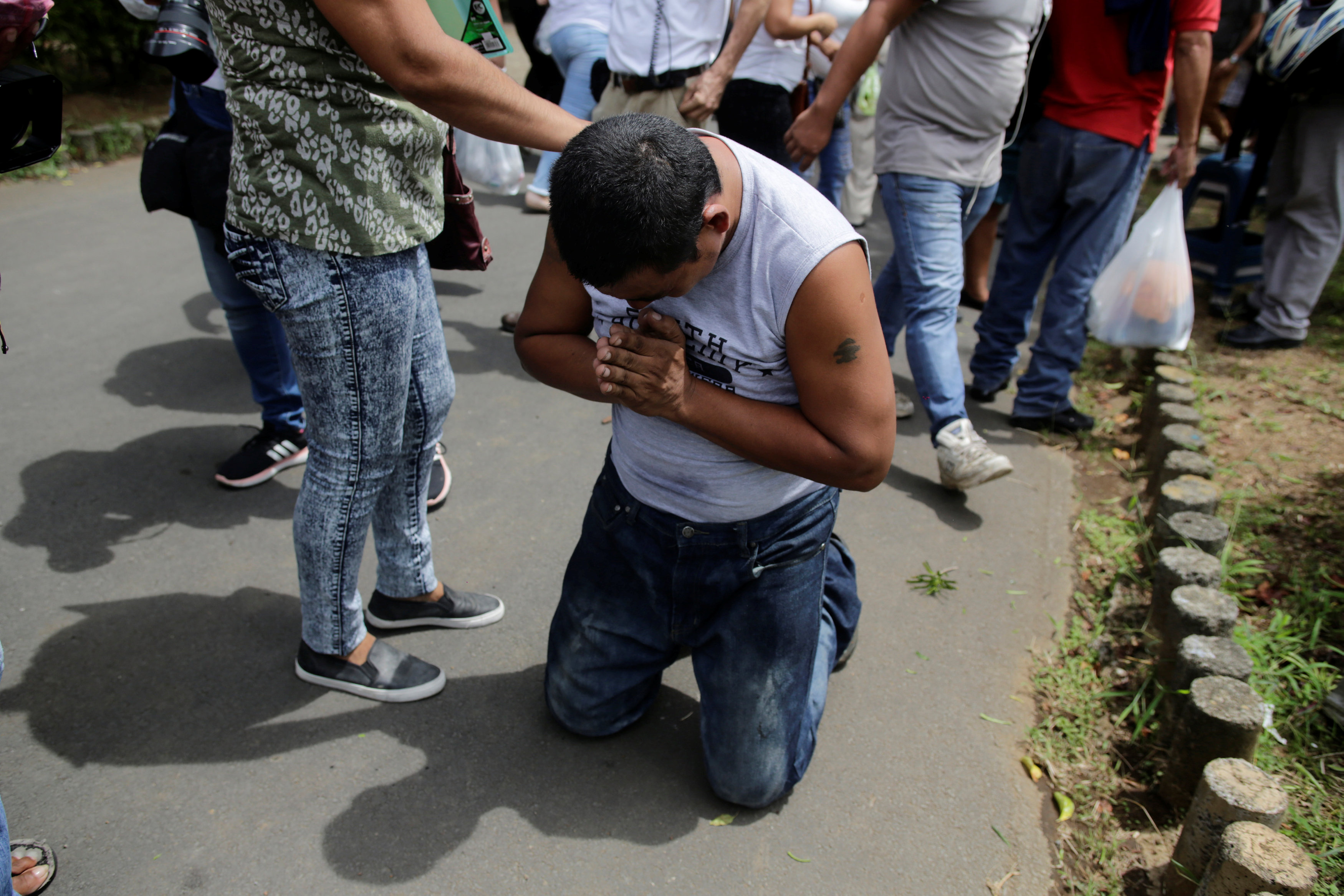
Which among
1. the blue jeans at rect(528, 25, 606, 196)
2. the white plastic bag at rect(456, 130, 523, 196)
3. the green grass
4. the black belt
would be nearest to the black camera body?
the black belt

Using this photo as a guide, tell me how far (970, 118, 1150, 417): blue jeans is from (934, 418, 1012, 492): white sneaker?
921 millimetres

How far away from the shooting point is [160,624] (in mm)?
2570

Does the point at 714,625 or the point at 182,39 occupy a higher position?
the point at 182,39

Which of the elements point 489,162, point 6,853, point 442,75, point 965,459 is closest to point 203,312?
point 489,162

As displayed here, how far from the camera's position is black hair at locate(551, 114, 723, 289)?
55.8 inches

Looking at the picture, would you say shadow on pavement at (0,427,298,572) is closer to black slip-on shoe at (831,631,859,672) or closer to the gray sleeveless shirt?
the gray sleeveless shirt

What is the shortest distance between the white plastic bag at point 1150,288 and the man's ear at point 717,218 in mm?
3024

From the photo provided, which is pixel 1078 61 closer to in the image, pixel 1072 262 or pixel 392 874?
pixel 1072 262

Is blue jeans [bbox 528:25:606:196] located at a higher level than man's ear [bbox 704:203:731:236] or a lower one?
lower

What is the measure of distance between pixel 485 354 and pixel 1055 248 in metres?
2.66

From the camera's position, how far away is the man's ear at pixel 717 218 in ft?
4.99

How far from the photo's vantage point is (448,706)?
7.80ft

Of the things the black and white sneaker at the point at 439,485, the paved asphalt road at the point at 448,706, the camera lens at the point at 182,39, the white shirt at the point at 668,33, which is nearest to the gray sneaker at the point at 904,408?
the paved asphalt road at the point at 448,706

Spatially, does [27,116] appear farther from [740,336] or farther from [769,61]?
[769,61]
